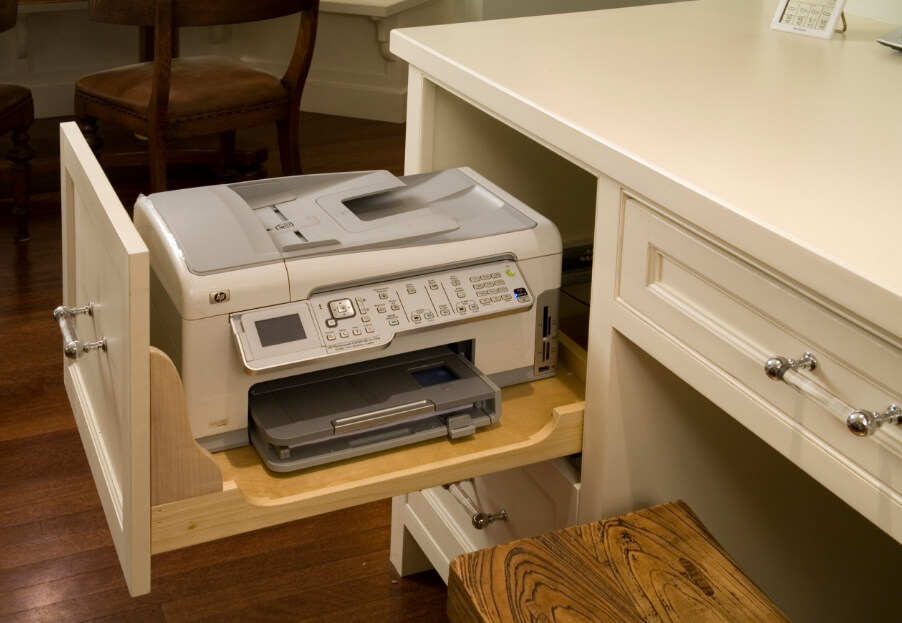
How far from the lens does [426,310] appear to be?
115 centimetres

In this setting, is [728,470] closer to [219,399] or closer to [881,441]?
[881,441]

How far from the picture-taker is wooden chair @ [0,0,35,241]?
114 inches

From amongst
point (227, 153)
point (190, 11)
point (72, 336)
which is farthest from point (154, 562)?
point (227, 153)

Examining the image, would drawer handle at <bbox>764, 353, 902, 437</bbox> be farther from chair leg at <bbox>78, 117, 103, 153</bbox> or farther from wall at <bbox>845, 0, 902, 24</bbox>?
chair leg at <bbox>78, 117, 103, 153</bbox>

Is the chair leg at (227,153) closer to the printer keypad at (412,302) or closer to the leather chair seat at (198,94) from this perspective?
the leather chair seat at (198,94)

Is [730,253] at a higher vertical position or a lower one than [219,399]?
higher

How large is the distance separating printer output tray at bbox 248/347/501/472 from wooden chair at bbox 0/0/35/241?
2035mm

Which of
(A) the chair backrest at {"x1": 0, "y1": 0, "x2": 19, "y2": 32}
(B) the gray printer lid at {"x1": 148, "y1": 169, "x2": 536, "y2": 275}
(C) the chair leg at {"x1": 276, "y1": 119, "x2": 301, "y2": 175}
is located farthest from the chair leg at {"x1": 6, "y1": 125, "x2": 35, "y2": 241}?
(B) the gray printer lid at {"x1": 148, "y1": 169, "x2": 536, "y2": 275}

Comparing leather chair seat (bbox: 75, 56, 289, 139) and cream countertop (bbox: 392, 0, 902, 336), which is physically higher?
cream countertop (bbox: 392, 0, 902, 336)

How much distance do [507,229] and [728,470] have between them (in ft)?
1.37

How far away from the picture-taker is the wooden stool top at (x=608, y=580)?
3.29ft

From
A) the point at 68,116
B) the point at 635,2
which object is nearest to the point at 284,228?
the point at 635,2

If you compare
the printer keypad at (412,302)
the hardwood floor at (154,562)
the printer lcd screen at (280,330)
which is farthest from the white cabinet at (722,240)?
the hardwood floor at (154,562)

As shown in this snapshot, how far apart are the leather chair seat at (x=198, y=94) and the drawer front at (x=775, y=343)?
79.9 inches
